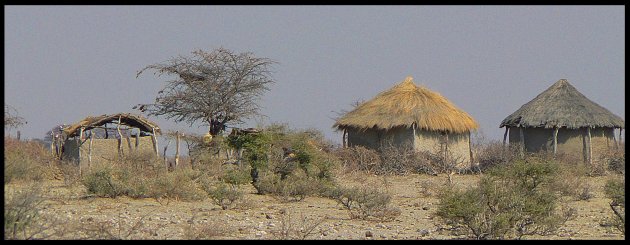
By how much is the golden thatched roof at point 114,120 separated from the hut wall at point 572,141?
27.6ft

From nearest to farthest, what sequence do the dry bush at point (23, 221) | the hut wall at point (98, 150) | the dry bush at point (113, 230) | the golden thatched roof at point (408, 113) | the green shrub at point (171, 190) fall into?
1. the dry bush at point (23, 221)
2. the dry bush at point (113, 230)
3. the green shrub at point (171, 190)
4. the hut wall at point (98, 150)
5. the golden thatched roof at point (408, 113)

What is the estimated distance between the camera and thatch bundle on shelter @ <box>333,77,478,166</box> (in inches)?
860

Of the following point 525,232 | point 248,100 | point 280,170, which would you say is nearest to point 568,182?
point 280,170

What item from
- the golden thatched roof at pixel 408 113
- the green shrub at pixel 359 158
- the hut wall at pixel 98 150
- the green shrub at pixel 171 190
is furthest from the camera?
the golden thatched roof at pixel 408 113

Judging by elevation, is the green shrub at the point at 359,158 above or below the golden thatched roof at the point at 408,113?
below

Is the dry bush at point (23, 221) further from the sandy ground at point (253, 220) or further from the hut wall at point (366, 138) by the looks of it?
the hut wall at point (366, 138)

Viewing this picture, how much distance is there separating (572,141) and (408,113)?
3694 mm

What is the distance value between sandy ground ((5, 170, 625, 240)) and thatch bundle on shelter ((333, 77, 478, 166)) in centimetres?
711

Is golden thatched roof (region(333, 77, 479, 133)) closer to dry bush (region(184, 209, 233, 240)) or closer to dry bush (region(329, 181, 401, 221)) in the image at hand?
dry bush (region(329, 181, 401, 221))

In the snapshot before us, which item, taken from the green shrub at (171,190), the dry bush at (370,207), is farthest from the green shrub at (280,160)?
the dry bush at (370,207)

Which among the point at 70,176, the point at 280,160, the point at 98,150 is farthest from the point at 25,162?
the point at 98,150

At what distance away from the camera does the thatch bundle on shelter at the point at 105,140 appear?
63.0 ft

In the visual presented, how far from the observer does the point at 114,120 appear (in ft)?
67.8

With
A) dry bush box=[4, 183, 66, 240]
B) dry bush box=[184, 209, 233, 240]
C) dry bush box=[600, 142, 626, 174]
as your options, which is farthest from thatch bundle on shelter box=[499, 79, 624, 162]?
dry bush box=[4, 183, 66, 240]
